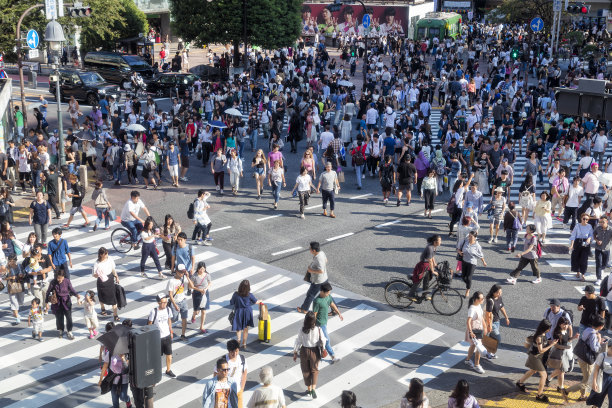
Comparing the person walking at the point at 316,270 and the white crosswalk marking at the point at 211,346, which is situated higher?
the person walking at the point at 316,270

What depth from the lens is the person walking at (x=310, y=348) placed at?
12164 millimetres

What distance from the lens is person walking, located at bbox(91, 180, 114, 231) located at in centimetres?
2009

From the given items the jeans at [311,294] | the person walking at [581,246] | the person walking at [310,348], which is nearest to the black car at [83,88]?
the jeans at [311,294]

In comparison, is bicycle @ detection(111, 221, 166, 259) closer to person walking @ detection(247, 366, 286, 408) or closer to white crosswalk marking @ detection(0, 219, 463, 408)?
white crosswalk marking @ detection(0, 219, 463, 408)

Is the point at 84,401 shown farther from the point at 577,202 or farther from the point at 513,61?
the point at 513,61

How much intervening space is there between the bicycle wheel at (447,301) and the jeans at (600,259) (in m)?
3.89

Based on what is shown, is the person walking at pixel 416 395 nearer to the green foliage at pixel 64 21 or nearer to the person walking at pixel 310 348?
the person walking at pixel 310 348

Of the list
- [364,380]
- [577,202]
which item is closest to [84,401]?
[364,380]

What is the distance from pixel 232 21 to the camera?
48.6 metres

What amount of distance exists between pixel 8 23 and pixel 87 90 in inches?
199

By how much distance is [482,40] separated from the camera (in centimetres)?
6247

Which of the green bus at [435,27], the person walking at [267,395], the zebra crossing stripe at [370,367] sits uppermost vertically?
the green bus at [435,27]

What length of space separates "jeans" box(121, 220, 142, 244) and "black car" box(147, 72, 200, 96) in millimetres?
24384

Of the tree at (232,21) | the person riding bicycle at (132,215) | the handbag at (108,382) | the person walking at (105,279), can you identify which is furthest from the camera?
the tree at (232,21)
